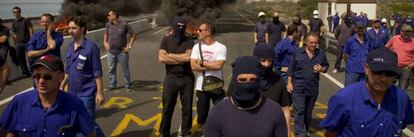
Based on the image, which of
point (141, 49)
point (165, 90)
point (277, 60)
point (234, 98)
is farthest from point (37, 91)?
point (141, 49)

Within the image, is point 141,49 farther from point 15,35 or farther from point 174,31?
point 174,31

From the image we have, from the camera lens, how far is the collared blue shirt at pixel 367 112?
11.0ft

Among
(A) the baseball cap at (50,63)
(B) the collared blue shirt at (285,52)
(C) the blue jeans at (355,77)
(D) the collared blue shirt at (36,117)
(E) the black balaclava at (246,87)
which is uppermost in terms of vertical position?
(A) the baseball cap at (50,63)

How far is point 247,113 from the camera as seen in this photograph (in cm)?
310

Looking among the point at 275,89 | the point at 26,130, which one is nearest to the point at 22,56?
the point at 275,89

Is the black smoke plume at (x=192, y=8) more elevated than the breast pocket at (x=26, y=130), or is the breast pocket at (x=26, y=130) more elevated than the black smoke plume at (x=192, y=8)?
the breast pocket at (x=26, y=130)

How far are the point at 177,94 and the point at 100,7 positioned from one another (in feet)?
111

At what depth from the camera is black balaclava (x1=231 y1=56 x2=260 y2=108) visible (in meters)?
3.06

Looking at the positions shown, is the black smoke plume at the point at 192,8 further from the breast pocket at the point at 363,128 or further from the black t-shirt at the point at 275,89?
the breast pocket at the point at 363,128

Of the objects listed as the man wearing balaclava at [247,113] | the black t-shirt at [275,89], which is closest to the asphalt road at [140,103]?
the black t-shirt at [275,89]

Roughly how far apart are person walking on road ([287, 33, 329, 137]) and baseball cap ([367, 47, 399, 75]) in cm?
353

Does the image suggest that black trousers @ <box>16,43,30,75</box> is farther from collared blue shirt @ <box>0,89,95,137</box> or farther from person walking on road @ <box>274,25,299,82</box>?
collared blue shirt @ <box>0,89,95,137</box>

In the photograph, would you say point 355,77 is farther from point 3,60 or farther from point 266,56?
point 3,60

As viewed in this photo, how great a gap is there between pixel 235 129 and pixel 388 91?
1024 mm
